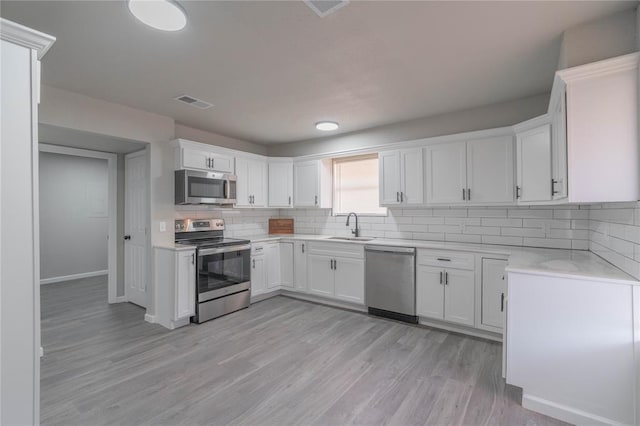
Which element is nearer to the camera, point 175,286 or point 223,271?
point 175,286

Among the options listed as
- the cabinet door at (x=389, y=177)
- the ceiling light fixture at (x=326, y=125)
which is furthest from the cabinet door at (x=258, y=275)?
the ceiling light fixture at (x=326, y=125)

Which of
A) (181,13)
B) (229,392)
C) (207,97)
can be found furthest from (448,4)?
(229,392)

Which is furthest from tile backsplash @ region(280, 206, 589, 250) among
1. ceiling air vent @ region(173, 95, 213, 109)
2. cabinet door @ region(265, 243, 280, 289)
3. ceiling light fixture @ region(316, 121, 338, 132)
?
ceiling air vent @ region(173, 95, 213, 109)

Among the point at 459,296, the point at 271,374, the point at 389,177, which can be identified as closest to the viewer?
the point at 271,374

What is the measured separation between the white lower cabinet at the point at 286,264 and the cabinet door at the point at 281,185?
0.72 meters

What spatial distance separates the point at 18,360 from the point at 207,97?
106 inches

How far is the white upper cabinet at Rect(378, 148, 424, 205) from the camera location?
385 centimetres

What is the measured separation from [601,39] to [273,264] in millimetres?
4152

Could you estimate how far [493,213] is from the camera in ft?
11.8

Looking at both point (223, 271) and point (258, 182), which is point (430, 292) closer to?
point (223, 271)

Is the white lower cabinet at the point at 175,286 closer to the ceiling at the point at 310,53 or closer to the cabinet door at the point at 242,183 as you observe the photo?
the cabinet door at the point at 242,183

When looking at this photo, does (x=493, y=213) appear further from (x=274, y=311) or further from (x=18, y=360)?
(x=18, y=360)

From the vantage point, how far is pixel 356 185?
15.7 feet

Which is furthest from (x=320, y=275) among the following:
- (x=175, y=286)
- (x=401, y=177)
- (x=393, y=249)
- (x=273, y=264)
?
(x=175, y=286)
